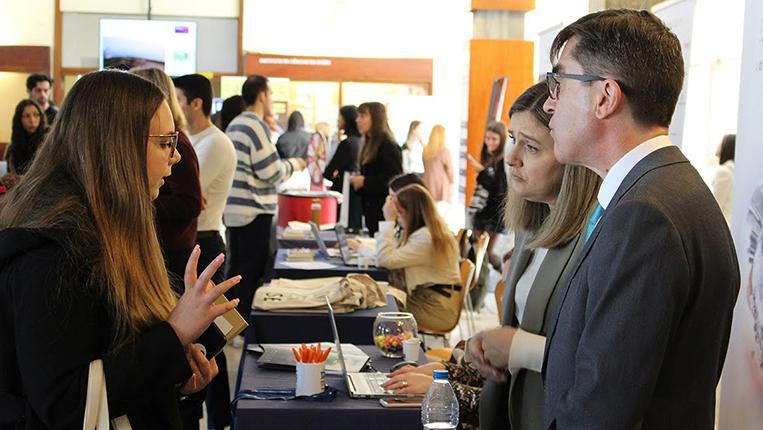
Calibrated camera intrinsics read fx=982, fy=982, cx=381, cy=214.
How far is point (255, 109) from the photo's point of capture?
6078 millimetres

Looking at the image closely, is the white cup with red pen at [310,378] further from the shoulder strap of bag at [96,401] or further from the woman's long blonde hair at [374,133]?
the woman's long blonde hair at [374,133]

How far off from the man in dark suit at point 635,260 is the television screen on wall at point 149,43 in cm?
1337

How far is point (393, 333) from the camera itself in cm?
320

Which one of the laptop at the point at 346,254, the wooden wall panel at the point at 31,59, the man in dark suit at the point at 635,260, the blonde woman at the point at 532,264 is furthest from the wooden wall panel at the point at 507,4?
the man in dark suit at the point at 635,260

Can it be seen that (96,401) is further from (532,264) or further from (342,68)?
(342,68)

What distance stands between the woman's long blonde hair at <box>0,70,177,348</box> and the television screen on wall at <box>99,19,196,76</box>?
13.0m

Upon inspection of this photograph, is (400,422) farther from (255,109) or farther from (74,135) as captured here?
(255,109)

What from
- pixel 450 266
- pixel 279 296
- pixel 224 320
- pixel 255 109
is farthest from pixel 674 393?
pixel 255 109

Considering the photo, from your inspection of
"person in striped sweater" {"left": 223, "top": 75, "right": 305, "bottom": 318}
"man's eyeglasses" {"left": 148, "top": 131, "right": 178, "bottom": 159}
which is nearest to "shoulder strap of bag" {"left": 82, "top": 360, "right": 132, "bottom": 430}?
"man's eyeglasses" {"left": 148, "top": 131, "right": 178, "bottom": 159}

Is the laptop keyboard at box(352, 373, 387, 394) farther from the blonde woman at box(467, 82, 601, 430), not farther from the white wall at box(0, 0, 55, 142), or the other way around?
the white wall at box(0, 0, 55, 142)

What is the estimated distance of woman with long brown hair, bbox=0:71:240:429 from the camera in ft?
5.34

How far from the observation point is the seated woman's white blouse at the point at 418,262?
16.6ft

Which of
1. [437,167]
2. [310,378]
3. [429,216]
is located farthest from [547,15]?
[310,378]

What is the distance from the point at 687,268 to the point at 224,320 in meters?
1.09
